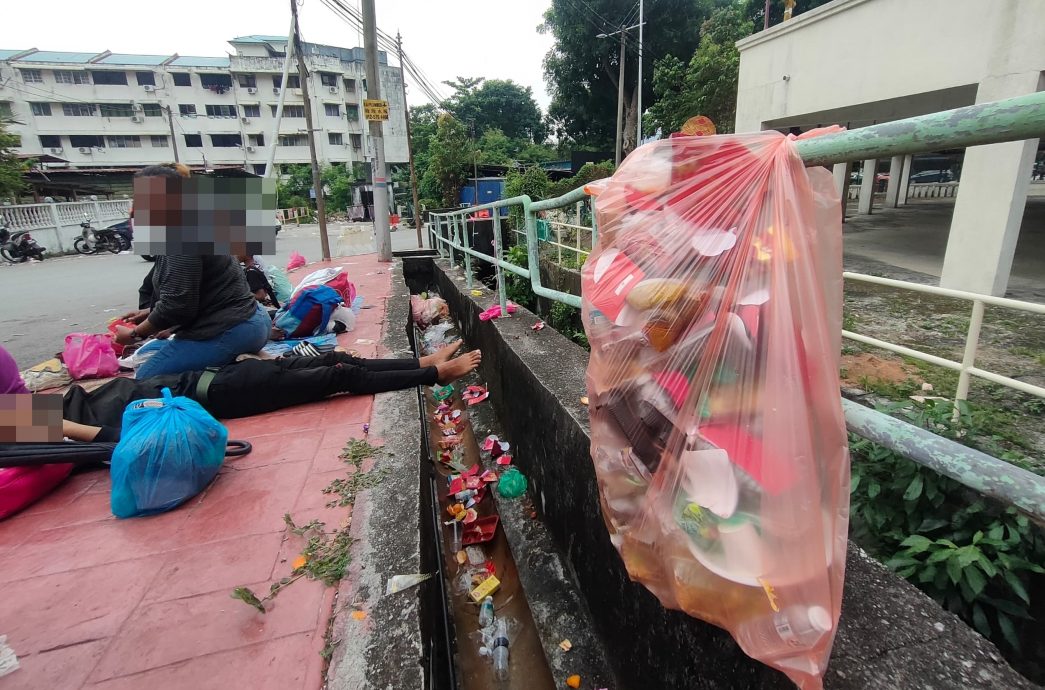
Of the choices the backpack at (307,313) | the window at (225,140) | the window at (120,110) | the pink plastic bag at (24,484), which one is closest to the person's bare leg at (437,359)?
the backpack at (307,313)

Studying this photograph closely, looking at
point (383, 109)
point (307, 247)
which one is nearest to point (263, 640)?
point (383, 109)

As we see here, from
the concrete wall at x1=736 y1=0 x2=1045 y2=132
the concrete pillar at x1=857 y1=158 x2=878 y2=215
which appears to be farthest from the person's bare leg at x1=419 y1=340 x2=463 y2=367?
the concrete pillar at x1=857 y1=158 x2=878 y2=215

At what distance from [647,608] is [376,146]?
32.5 feet

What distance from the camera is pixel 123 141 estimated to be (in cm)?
3666

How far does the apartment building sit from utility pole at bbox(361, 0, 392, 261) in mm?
29781

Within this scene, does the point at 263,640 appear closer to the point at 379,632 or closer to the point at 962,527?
the point at 379,632

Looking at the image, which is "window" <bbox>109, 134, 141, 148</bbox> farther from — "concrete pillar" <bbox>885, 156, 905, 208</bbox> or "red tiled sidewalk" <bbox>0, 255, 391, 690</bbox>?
"red tiled sidewalk" <bbox>0, 255, 391, 690</bbox>

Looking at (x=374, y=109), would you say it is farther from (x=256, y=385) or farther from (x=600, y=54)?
(x=600, y=54)

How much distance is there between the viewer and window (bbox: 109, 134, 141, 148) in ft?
120

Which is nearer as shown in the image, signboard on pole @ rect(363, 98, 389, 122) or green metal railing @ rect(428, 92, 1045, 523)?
green metal railing @ rect(428, 92, 1045, 523)

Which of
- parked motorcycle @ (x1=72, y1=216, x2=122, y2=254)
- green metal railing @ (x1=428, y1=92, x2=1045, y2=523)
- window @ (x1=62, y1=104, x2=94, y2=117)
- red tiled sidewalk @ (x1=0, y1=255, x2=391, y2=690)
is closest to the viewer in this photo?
green metal railing @ (x1=428, y1=92, x2=1045, y2=523)

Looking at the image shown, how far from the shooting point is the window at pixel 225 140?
38.3 metres

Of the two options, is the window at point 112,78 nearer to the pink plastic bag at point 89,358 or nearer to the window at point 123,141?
the window at point 123,141

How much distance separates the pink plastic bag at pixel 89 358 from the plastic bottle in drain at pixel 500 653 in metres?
2.99
